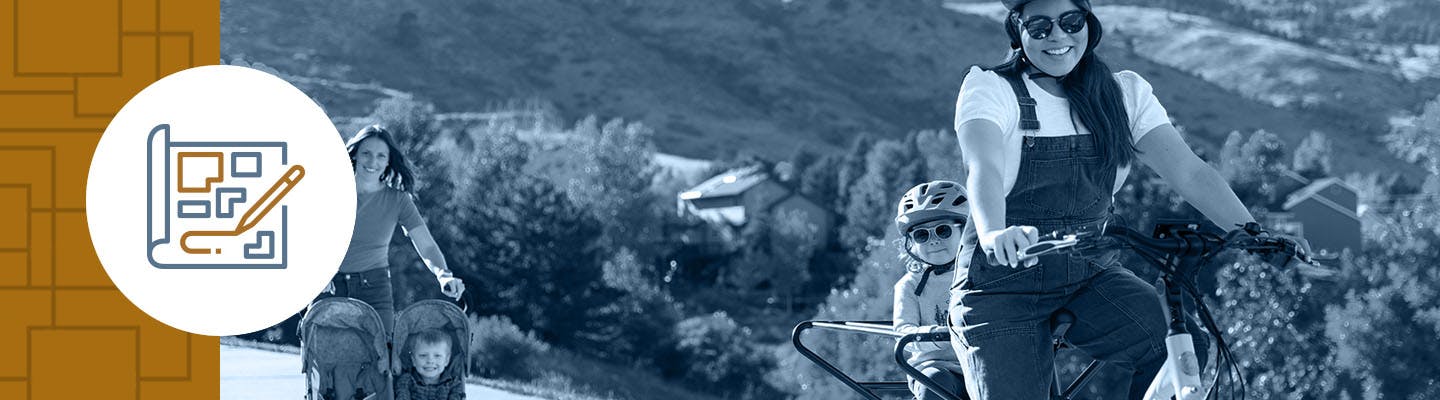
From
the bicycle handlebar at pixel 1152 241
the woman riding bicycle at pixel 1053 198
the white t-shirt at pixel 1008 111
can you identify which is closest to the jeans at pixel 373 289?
the woman riding bicycle at pixel 1053 198

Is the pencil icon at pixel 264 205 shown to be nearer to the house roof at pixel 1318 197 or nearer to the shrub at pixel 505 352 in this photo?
the shrub at pixel 505 352

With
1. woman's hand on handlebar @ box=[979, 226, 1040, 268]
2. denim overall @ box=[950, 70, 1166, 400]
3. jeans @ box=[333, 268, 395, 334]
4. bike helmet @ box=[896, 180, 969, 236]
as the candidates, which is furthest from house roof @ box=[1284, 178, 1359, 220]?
woman's hand on handlebar @ box=[979, 226, 1040, 268]

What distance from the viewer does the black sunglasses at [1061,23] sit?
4.68m

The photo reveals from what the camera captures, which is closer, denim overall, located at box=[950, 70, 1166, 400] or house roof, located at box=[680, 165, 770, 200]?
denim overall, located at box=[950, 70, 1166, 400]

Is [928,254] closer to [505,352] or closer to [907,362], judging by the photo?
[907,362]

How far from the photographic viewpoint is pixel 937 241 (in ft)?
20.7

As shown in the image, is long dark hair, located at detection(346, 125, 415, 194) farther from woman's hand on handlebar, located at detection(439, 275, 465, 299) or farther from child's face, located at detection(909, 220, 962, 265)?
child's face, located at detection(909, 220, 962, 265)

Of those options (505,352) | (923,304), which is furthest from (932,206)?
(505,352)

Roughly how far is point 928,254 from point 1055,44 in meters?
1.75

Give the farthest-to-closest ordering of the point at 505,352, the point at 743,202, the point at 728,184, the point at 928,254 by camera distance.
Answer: the point at 728,184 < the point at 743,202 < the point at 505,352 < the point at 928,254

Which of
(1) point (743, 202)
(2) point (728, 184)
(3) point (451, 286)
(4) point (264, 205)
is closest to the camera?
(3) point (451, 286)

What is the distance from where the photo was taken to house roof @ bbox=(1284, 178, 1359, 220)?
342 ft

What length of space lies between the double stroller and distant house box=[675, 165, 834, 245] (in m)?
91.0

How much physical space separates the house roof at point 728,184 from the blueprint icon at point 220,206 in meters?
106
